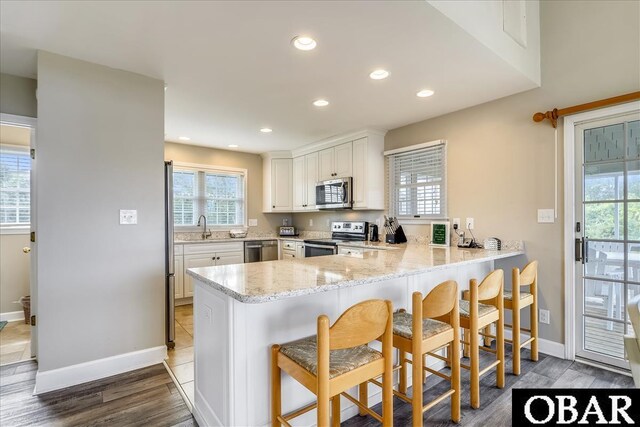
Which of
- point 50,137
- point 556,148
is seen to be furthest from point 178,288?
point 556,148

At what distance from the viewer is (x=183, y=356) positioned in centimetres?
279

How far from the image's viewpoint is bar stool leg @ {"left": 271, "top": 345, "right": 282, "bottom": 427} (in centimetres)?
152

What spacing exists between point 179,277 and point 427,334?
12.1 feet

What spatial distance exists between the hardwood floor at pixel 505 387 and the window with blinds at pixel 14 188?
4576 mm

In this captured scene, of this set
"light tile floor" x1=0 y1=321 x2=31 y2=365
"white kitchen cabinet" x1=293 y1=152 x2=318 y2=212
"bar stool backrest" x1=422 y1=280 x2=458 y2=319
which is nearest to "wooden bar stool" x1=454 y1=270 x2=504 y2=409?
"bar stool backrest" x1=422 y1=280 x2=458 y2=319

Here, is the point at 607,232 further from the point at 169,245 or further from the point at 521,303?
the point at 169,245

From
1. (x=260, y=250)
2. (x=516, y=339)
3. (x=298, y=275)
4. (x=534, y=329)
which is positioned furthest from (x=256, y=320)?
(x=260, y=250)

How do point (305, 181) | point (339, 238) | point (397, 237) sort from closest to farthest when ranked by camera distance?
point (397, 237)
point (339, 238)
point (305, 181)

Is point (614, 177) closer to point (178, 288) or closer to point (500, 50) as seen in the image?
point (500, 50)

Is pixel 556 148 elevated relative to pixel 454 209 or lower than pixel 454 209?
elevated

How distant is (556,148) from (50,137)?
393cm

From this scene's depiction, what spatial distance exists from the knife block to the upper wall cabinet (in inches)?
17.5

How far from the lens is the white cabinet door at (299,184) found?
17.1ft

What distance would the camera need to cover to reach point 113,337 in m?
2.46
